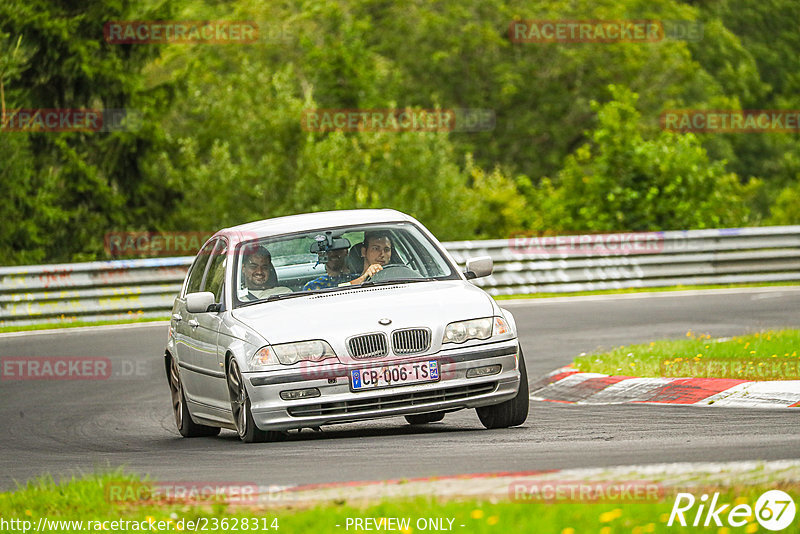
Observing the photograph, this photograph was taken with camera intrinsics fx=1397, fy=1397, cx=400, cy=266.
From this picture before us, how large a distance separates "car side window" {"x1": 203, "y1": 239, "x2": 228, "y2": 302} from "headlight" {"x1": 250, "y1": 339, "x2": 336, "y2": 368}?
4.08 ft

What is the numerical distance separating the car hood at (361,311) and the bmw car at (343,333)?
0.03ft

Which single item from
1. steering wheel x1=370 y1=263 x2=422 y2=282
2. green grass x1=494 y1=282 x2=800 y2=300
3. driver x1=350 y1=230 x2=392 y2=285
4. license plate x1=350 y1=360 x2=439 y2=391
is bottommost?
green grass x1=494 y1=282 x2=800 y2=300

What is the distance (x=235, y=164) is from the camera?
3722cm

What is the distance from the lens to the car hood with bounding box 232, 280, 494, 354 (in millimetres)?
8773

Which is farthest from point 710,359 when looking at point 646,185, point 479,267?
point 646,185

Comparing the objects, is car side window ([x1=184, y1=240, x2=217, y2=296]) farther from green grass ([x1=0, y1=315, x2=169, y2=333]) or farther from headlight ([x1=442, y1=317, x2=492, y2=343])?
green grass ([x1=0, y1=315, x2=169, y2=333])

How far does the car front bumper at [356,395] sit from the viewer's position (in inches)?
343

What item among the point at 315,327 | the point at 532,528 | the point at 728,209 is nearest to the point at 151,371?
the point at 315,327

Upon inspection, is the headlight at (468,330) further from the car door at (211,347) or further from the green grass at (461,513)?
the green grass at (461,513)

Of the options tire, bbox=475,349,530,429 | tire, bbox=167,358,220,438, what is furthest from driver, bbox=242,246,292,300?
tire, bbox=475,349,530,429

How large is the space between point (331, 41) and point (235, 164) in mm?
14532

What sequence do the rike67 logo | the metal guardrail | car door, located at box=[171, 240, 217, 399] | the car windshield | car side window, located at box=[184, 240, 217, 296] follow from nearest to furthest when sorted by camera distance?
the rike67 logo → the car windshield → car door, located at box=[171, 240, 217, 399] → car side window, located at box=[184, 240, 217, 296] → the metal guardrail

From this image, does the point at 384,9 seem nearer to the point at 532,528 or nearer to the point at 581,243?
the point at 581,243

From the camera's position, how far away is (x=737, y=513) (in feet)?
Answer: 16.9
